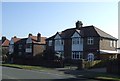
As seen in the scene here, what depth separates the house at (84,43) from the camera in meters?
51.7

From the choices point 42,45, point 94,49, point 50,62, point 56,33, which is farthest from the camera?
point 42,45

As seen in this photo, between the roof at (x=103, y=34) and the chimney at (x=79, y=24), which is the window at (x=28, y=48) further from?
the roof at (x=103, y=34)

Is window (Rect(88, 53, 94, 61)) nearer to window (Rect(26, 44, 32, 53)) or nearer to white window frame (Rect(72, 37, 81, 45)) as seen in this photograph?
white window frame (Rect(72, 37, 81, 45))

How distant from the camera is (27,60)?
54.3 metres

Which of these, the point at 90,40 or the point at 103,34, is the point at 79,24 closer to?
the point at 103,34

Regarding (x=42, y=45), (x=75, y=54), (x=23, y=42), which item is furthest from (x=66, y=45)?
(x=23, y=42)

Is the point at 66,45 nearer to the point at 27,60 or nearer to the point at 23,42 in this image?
the point at 27,60

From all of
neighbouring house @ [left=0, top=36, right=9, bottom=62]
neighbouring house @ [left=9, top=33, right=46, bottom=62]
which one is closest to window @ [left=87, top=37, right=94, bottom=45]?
neighbouring house @ [left=9, top=33, right=46, bottom=62]

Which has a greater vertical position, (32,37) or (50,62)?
(32,37)

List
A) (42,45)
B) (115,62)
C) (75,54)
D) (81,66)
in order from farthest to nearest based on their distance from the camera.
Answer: (42,45) < (75,54) < (81,66) < (115,62)

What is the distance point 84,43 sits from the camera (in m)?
54.0

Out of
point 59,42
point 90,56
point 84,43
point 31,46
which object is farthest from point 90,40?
point 31,46

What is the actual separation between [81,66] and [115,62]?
736 centimetres

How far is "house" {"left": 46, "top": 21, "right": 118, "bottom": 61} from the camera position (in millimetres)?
51656
